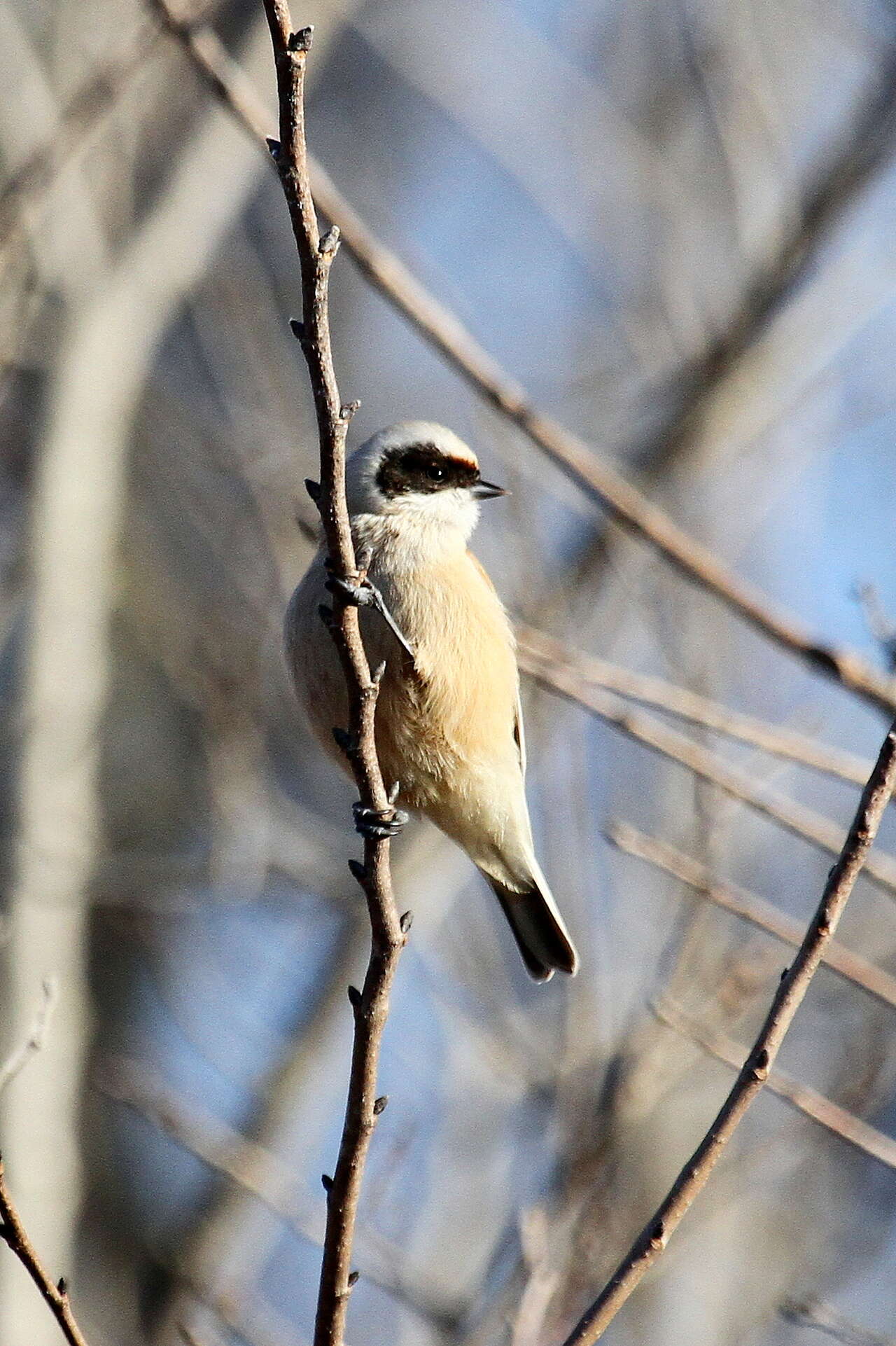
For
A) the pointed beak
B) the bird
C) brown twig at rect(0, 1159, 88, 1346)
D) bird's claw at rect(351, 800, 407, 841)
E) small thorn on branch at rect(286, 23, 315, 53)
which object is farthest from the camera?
the pointed beak

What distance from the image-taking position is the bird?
3910 mm

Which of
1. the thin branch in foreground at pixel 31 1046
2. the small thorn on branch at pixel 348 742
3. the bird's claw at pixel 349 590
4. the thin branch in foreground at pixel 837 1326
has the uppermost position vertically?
the bird's claw at pixel 349 590

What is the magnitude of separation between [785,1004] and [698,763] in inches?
43.2

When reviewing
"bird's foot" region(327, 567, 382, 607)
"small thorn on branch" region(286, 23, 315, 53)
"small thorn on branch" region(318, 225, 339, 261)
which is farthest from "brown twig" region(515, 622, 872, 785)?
"small thorn on branch" region(286, 23, 315, 53)

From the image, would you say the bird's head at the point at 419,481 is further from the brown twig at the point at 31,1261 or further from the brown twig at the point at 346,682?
the brown twig at the point at 31,1261

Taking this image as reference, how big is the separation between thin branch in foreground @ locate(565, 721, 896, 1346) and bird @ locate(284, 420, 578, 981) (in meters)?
1.53

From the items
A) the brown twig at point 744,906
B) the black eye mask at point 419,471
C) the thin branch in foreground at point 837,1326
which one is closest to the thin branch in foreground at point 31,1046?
the brown twig at point 744,906

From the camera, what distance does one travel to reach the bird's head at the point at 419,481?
425 cm

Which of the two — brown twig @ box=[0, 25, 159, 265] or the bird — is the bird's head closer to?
the bird

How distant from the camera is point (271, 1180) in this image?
5.65 metres

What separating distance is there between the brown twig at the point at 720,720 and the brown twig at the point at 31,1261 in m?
1.64

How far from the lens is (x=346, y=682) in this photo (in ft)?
9.11

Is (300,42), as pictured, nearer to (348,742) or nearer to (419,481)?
(348,742)

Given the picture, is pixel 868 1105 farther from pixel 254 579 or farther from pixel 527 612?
pixel 254 579
